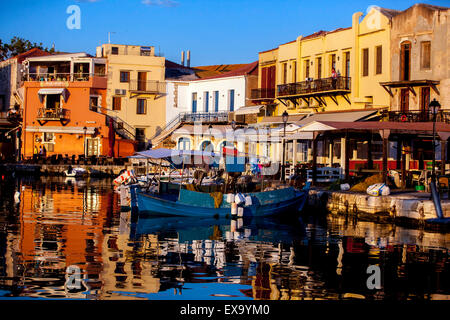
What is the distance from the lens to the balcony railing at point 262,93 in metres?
49.1

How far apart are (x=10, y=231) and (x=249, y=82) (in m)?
36.5

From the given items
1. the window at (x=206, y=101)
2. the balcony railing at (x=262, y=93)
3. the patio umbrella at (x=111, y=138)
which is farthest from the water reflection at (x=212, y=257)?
the window at (x=206, y=101)

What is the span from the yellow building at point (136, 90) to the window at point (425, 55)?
100 feet

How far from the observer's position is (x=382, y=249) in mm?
17672

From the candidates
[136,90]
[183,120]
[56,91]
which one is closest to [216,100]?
[183,120]

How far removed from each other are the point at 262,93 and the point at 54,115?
72.0 feet

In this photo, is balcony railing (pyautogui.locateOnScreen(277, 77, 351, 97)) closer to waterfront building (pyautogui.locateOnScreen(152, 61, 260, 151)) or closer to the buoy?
waterfront building (pyautogui.locateOnScreen(152, 61, 260, 151))

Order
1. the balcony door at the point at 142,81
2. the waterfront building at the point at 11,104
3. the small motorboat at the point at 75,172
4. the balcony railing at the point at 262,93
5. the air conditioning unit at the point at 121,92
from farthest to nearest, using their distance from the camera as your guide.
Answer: the waterfront building at the point at 11,104
the balcony door at the point at 142,81
the air conditioning unit at the point at 121,92
the small motorboat at the point at 75,172
the balcony railing at the point at 262,93

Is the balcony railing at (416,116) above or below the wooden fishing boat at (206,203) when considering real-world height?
above

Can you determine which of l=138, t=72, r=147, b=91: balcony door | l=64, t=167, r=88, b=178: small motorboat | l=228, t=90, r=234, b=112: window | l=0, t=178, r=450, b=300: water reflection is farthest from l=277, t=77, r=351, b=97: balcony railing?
l=138, t=72, r=147, b=91: balcony door

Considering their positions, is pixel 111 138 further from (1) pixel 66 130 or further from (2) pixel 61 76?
(2) pixel 61 76

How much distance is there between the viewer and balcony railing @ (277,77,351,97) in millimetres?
40125

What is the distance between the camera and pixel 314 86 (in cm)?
4247

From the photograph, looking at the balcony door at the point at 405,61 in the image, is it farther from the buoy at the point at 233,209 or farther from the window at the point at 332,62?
the buoy at the point at 233,209
